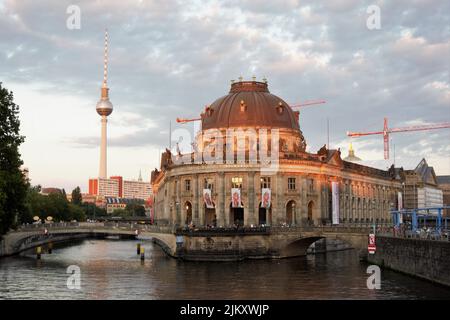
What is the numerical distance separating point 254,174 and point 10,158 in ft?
158

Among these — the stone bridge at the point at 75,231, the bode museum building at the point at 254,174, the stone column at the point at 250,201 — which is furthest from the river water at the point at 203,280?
the bode museum building at the point at 254,174

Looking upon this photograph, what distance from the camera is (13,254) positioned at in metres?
97.8

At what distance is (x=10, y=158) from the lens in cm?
6956

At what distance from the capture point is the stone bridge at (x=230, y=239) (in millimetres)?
88062

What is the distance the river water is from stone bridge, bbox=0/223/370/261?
9.93 ft

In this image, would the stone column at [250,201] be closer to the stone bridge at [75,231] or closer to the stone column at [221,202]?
the stone column at [221,202]

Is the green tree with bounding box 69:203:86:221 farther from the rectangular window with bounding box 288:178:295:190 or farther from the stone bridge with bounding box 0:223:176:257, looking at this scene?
the rectangular window with bounding box 288:178:295:190

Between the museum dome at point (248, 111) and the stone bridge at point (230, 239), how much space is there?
28704mm
